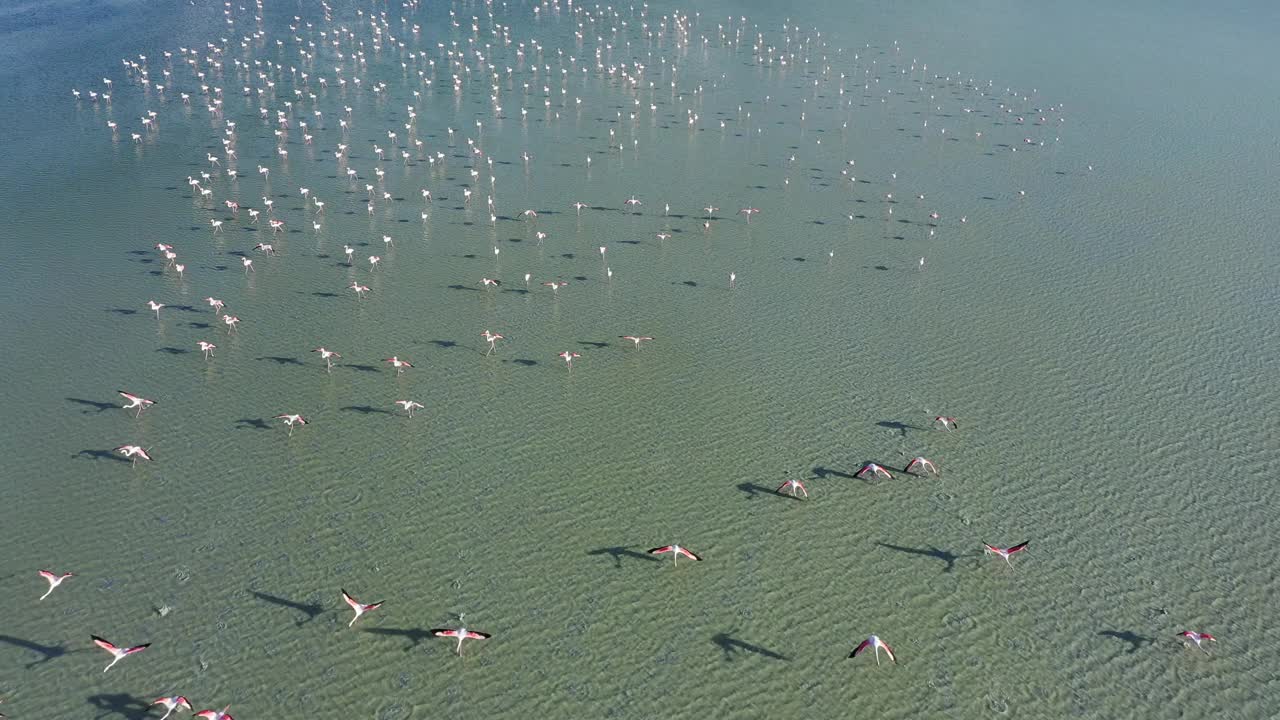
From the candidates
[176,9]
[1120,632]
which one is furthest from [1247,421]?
[176,9]

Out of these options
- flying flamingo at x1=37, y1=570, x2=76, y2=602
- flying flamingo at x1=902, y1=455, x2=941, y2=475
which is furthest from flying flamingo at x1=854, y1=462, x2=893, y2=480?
flying flamingo at x1=37, y1=570, x2=76, y2=602

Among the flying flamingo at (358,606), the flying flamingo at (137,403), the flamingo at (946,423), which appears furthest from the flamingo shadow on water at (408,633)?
the flamingo at (946,423)

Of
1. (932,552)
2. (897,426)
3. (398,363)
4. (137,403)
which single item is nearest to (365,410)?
(398,363)

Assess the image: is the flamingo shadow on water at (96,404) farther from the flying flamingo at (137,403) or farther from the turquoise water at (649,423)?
the flying flamingo at (137,403)

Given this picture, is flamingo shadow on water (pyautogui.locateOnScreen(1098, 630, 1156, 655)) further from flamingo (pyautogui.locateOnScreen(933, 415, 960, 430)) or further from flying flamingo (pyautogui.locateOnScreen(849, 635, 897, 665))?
flamingo (pyautogui.locateOnScreen(933, 415, 960, 430))

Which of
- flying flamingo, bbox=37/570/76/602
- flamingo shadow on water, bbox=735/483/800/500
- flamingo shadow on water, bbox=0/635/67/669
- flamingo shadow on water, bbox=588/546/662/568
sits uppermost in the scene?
flamingo shadow on water, bbox=735/483/800/500

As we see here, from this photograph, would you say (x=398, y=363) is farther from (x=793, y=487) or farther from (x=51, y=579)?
(x=793, y=487)
